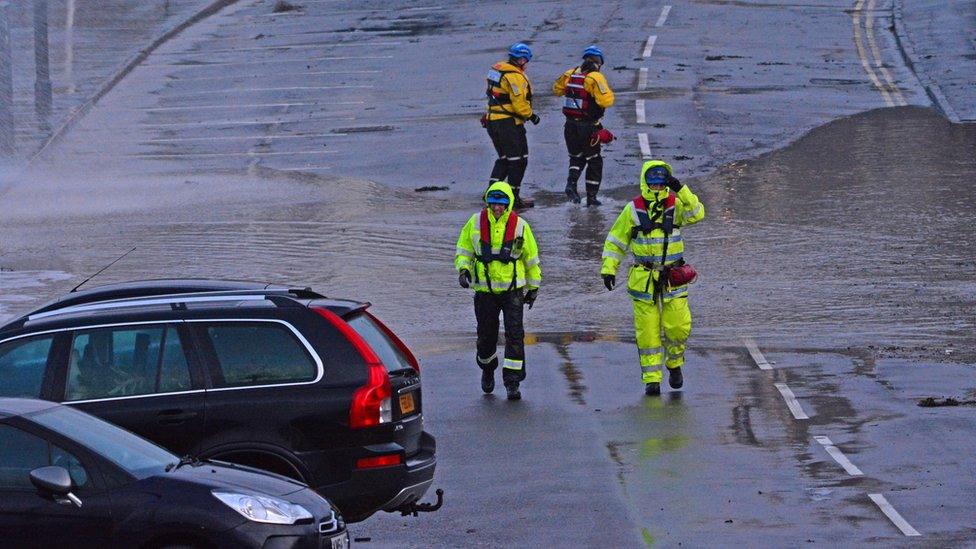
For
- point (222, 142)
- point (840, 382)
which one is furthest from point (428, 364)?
point (222, 142)

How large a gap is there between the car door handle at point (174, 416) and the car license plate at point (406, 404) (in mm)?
1170

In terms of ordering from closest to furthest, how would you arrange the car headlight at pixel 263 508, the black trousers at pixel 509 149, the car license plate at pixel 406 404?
the car headlight at pixel 263 508 → the car license plate at pixel 406 404 → the black trousers at pixel 509 149

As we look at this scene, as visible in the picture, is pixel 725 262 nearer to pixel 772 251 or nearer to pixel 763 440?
pixel 772 251

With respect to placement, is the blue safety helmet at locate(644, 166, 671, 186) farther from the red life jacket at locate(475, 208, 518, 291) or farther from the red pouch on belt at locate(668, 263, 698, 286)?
the red life jacket at locate(475, 208, 518, 291)

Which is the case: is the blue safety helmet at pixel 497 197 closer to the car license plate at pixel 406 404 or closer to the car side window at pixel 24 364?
the car license plate at pixel 406 404

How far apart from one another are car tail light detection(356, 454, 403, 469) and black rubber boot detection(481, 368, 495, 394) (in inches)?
179

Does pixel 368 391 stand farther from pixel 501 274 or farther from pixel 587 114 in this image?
pixel 587 114

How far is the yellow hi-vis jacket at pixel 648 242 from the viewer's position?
14.1 meters

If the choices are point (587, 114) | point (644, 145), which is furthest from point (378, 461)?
point (644, 145)

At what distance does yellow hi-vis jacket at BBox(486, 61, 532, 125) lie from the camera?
67.9 feet

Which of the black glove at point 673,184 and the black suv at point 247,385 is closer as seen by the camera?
the black suv at point 247,385

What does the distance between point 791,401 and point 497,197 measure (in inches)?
113

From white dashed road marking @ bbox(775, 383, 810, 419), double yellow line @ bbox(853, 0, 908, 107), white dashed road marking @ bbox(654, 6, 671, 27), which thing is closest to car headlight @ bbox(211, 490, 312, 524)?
white dashed road marking @ bbox(775, 383, 810, 419)

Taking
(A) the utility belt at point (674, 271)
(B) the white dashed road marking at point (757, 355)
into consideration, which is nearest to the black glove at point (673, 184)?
(A) the utility belt at point (674, 271)
